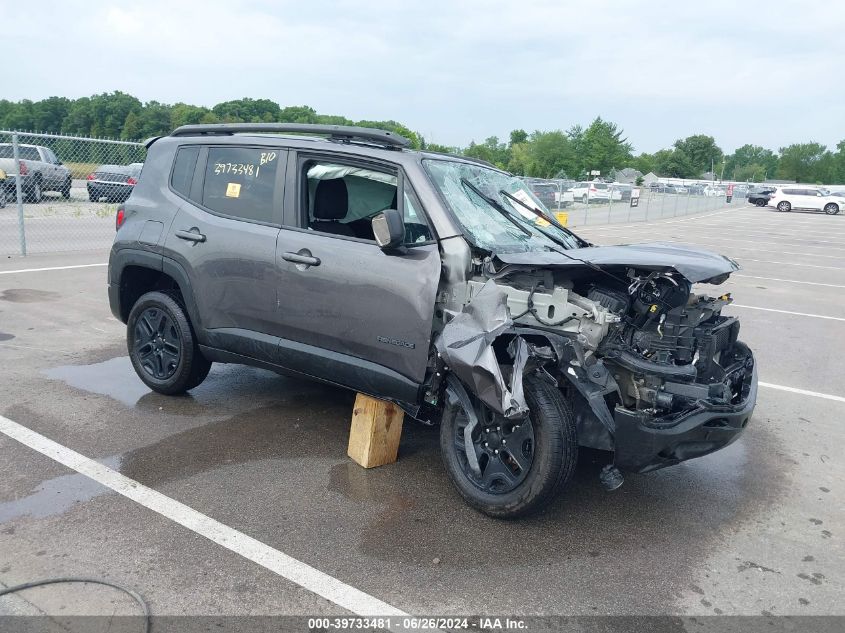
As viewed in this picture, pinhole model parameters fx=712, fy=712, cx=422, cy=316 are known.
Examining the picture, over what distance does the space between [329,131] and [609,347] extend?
2.26 meters

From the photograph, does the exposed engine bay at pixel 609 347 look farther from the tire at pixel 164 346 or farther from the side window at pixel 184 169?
the side window at pixel 184 169

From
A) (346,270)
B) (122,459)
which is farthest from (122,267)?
(346,270)

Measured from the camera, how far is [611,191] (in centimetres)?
2817

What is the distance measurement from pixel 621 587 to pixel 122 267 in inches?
165

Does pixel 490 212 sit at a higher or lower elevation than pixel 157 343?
higher

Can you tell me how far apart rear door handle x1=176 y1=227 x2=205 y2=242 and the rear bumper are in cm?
301

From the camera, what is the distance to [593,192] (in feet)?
95.2

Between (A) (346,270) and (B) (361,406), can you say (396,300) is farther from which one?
(B) (361,406)

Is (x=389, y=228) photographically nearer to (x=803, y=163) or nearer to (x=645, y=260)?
(x=645, y=260)

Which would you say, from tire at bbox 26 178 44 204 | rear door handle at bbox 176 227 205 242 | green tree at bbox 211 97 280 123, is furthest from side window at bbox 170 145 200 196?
green tree at bbox 211 97 280 123

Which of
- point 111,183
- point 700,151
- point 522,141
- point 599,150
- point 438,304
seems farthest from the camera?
point 700,151

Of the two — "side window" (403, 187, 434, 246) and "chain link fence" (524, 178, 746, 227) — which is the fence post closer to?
"side window" (403, 187, 434, 246)

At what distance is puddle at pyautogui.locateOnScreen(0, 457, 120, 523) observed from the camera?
362 cm

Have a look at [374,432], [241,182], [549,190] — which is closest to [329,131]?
[241,182]
